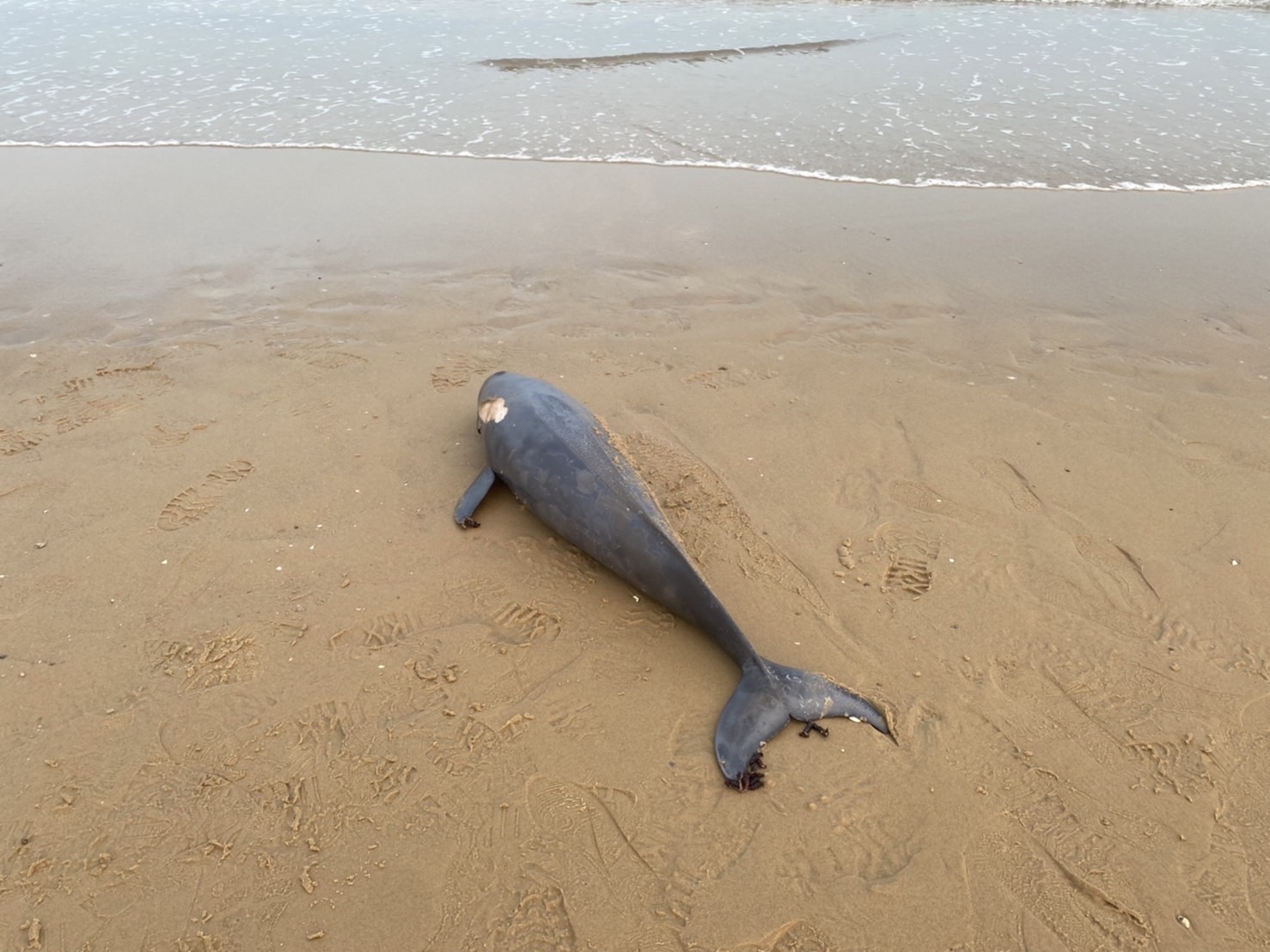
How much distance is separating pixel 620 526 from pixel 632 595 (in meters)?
0.41

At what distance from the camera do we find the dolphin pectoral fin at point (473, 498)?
5.05 m

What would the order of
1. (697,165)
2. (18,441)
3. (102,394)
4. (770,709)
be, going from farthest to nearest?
(697,165), (102,394), (18,441), (770,709)

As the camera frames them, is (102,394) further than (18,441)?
Yes

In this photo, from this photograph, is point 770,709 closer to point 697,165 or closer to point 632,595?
point 632,595

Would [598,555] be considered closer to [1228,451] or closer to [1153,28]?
[1228,451]

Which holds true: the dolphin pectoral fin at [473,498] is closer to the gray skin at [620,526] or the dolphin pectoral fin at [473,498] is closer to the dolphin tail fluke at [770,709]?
the gray skin at [620,526]

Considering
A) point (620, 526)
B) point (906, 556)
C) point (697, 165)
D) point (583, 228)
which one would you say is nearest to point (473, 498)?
point (620, 526)

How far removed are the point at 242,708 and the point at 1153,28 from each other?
2081 cm

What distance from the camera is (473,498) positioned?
5.17 m

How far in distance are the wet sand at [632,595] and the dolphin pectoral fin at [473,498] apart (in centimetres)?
13

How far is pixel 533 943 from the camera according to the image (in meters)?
3.08

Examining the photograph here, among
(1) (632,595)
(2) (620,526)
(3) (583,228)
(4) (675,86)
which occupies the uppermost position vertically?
(4) (675,86)

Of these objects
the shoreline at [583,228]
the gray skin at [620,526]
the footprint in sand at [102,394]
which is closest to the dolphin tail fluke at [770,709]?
the gray skin at [620,526]

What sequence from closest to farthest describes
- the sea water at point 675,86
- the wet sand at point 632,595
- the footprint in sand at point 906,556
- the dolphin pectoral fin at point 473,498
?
the wet sand at point 632,595, the footprint in sand at point 906,556, the dolphin pectoral fin at point 473,498, the sea water at point 675,86
